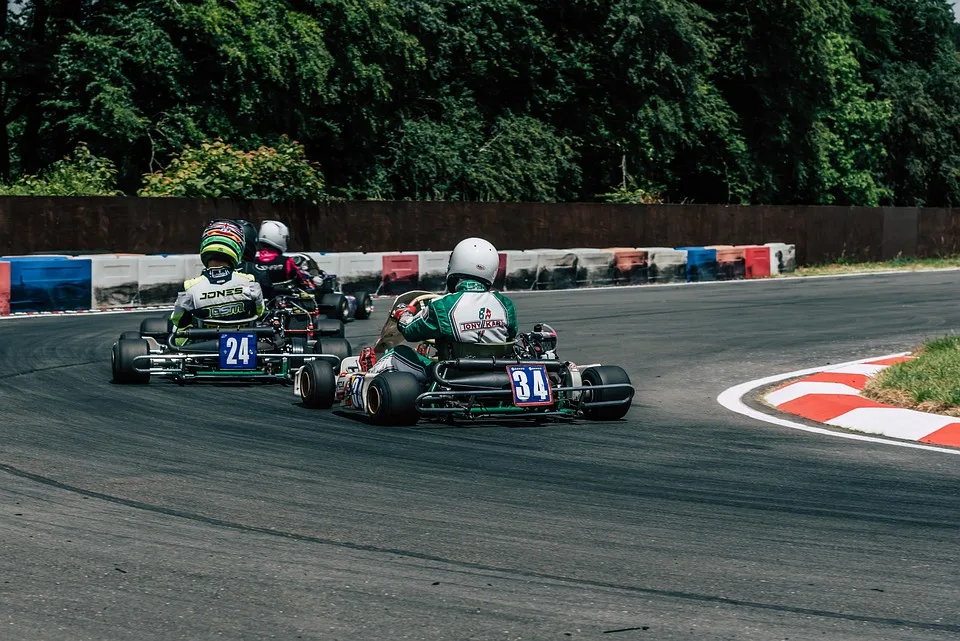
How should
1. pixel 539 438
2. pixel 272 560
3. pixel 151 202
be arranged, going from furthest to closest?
pixel 151 202
pixel 539 438
pixel 272 560

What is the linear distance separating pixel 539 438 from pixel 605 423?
0.86 metres

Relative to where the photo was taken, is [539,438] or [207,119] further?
[207,119]

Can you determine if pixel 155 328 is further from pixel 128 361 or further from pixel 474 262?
pixel 474 262

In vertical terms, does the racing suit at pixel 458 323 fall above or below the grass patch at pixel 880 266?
below

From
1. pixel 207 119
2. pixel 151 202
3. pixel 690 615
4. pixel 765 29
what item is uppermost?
pixel 765 29

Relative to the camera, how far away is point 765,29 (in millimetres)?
41844

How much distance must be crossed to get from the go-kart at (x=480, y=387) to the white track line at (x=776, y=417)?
1.01 meters

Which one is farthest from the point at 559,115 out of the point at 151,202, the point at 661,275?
the point at 151,202

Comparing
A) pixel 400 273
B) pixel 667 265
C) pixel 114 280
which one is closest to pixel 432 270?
pixel 400 273

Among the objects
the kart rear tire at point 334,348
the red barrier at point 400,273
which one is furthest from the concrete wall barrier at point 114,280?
the kart rear tire at point 334,348

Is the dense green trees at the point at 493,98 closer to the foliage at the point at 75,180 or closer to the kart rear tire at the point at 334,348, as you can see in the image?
the foliage at the point at 75,180

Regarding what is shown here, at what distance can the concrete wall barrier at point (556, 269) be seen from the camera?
24.7 m

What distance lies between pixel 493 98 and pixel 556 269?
42.9 feet

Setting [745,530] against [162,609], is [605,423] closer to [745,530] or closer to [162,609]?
[745,530]
